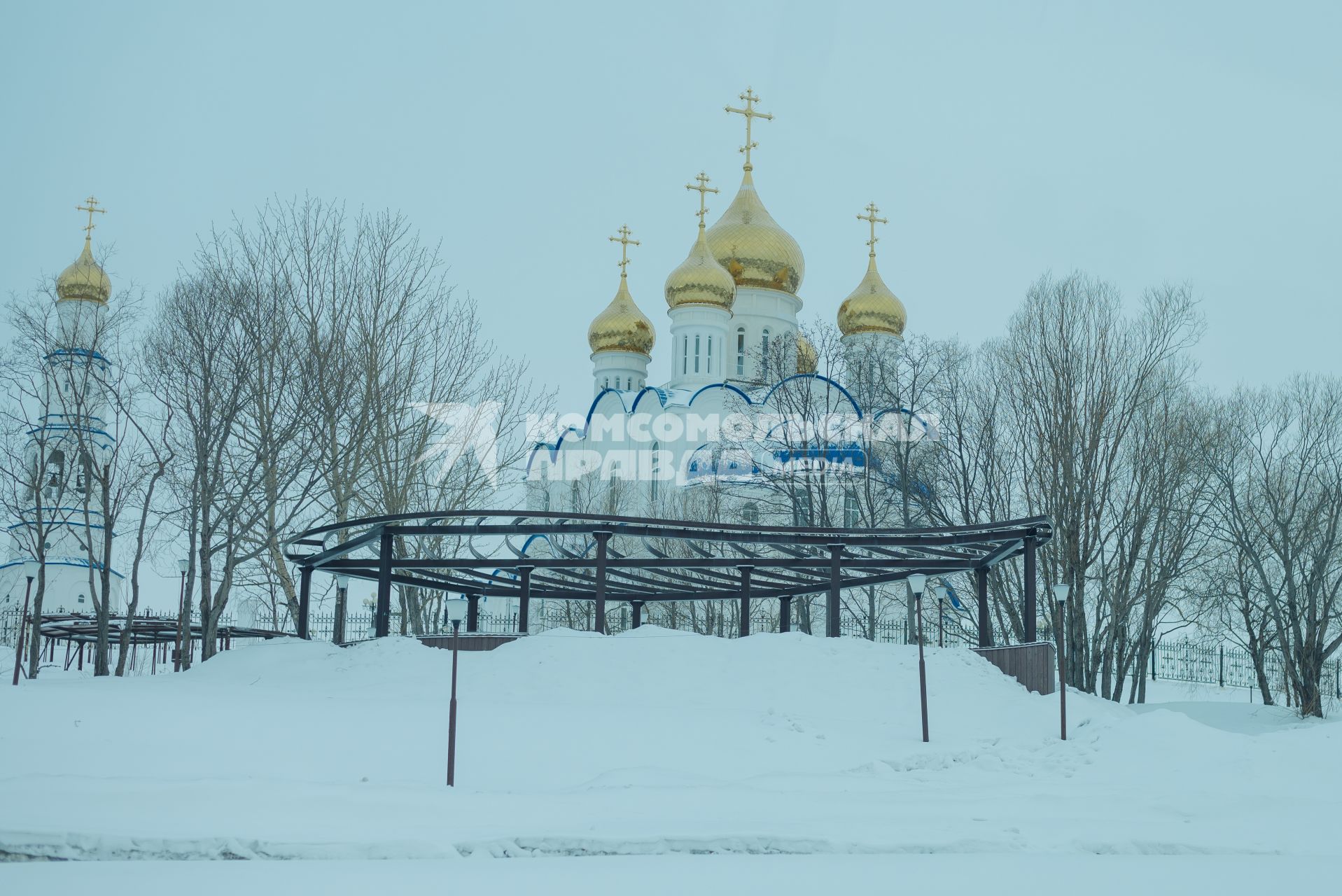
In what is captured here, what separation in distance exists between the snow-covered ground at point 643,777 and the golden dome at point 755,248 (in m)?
Answer: 30.7

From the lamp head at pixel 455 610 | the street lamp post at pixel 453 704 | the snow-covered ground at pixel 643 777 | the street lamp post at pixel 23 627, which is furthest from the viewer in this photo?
the street lamp post at pixel 23 627

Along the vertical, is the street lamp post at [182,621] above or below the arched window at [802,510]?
below

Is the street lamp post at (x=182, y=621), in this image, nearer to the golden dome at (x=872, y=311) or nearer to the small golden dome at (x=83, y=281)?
the small golden dome at (x=83, y=281)

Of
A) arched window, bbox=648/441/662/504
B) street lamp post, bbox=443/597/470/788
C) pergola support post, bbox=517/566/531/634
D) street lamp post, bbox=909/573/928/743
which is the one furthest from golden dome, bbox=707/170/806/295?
street lamp post, bbox=443/597/470/788

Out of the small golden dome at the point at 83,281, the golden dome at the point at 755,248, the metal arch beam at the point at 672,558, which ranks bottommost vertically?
the metal arch beam at the point at 672,558

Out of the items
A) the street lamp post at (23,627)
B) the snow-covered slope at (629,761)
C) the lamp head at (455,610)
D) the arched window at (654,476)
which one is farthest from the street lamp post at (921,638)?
the arched window at (654,476)

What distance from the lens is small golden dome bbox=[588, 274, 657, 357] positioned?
4916 centimetres

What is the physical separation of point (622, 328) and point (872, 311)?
986 centimetres

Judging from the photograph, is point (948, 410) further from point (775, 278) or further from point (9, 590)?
point (9, 590)

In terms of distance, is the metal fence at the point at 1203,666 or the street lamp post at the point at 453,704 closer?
the street lamp post at the point at 453,704

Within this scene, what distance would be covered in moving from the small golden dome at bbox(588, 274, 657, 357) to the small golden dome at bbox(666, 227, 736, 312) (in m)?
3.30

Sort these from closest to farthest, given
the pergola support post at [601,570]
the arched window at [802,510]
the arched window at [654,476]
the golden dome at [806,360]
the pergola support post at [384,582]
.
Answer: the pergola support post at [601,570] → the pergola support post at [384,582] → the arched window at [802,510] → the golden dome at [806,360] → the arched window at [654,476]

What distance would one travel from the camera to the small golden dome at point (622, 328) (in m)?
49.2

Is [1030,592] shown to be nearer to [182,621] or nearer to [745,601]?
[745,601]
